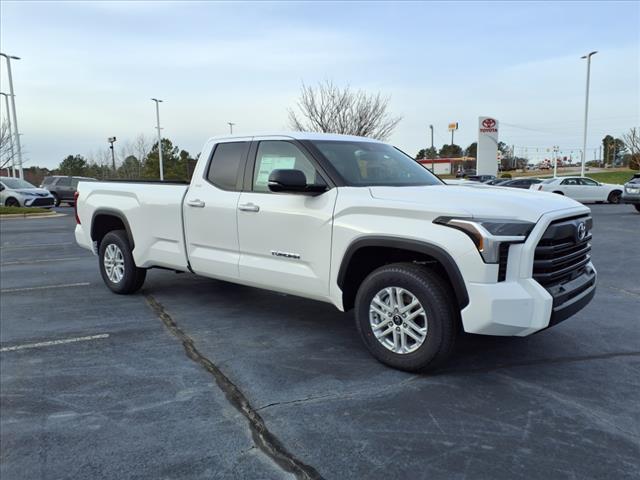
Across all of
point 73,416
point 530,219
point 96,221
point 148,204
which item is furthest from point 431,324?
point 96,221

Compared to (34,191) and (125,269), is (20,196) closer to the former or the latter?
(34,191)

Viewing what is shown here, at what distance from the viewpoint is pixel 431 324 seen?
143 inches

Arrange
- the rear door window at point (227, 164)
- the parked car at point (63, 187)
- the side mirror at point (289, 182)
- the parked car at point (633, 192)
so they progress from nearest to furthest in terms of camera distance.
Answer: the side mirror at point (289, 182), the rear door window at point (227, 164), the parked car at point (633, 192), the parked car at point (63, 187)

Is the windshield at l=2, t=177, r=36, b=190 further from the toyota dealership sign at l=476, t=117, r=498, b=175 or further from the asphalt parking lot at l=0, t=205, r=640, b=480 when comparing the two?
the toyota dealership sign at l=476, t=117, r=498, b=175

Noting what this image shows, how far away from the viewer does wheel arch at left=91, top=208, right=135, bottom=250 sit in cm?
642

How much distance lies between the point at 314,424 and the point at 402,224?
151 cm

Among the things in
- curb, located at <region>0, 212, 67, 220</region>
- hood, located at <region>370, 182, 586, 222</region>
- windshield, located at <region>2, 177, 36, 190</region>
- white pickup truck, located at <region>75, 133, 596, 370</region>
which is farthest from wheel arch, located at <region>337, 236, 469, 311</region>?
windshield, located at <region>2, 177, 36, 190</region>

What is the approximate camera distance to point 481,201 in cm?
360

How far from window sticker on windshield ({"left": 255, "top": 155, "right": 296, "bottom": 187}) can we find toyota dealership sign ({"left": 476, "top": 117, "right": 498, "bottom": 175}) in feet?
136

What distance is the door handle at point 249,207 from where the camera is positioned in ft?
15.5

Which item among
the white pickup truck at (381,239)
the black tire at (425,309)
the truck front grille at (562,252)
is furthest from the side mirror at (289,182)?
the truck front grille at (562,252)

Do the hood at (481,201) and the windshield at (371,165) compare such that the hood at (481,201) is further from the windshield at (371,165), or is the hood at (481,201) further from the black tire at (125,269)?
the black tire at (125,269)

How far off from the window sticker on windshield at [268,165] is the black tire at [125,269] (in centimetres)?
231

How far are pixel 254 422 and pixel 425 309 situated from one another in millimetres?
1389
